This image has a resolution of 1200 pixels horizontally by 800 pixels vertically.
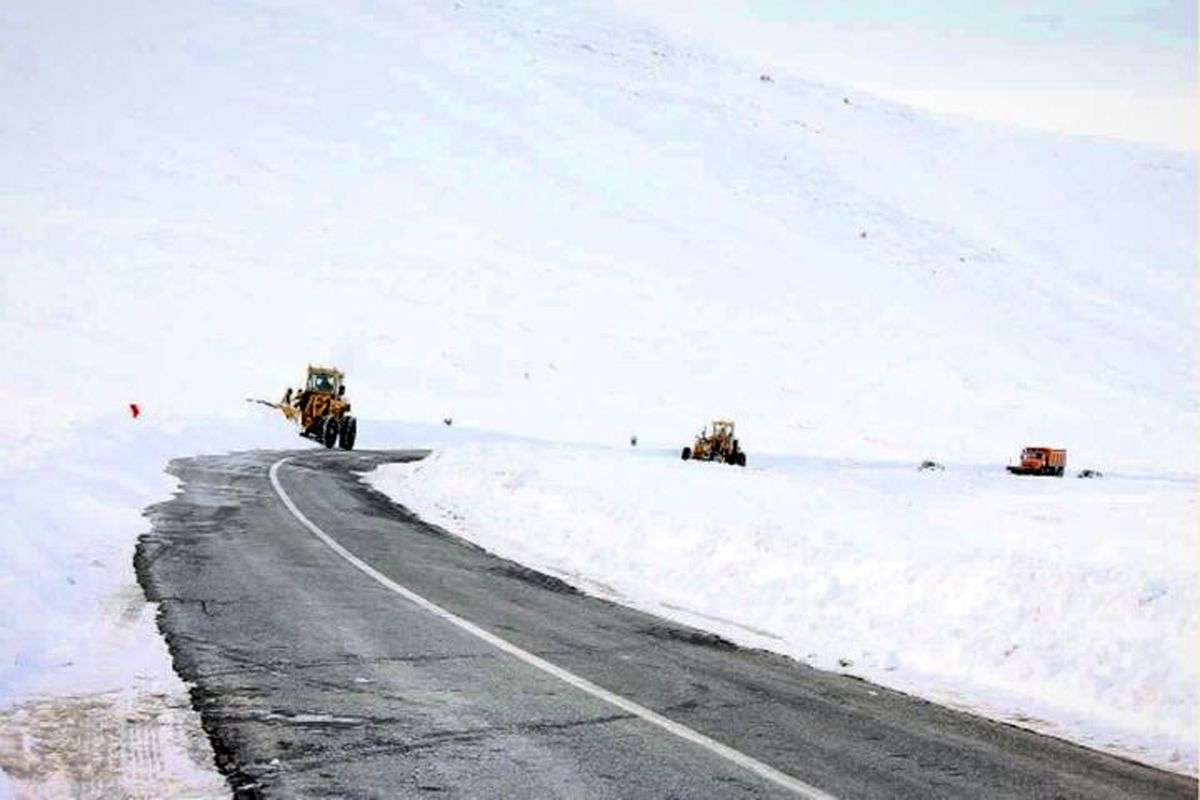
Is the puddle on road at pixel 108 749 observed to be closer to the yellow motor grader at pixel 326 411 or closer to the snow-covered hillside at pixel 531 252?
the snow-covered hillside at pixel 531 252

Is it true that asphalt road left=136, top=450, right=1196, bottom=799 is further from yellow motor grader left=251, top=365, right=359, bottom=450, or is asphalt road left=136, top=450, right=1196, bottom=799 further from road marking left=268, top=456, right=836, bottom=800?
yellow motor grader left=251, top=365, right=359, bottom=450

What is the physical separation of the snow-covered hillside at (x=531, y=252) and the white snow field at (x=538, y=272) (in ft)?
0.72

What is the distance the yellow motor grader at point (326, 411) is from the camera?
3459 cm

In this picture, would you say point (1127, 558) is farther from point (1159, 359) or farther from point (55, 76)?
point (55, 76)

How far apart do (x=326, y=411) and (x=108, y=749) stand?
30040 mm

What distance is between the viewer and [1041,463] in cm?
4481

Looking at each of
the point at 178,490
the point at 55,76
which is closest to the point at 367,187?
the point at 55,76

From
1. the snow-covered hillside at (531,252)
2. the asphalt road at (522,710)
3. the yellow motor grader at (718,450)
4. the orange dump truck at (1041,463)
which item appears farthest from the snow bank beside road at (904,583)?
the orange dump truck at (1041,463)

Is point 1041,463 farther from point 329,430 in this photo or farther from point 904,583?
point 904,583

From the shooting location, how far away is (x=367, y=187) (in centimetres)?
6294

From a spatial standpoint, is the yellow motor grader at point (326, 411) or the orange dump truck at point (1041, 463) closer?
the yellow motor grader at point (326, 411)

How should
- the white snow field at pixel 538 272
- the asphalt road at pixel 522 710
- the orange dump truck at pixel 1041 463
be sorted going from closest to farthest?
the asphalt road at pixel 522 710, the white snow field at pixel 538 272, the orange dump truck at pixel 1041 463

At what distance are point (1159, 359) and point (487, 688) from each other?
71.5 meters

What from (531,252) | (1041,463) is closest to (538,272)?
(531,252)
